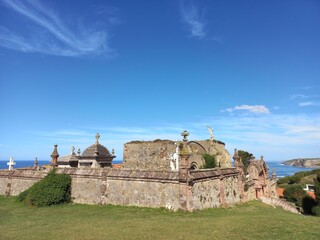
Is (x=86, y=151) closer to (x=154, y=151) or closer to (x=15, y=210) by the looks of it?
(x=154, y=151)

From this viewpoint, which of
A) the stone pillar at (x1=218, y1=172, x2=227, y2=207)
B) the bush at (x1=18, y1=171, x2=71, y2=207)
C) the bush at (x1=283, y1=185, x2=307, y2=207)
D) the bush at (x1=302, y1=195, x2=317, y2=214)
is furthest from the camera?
the bush at (x1=283, y1=185, x2=307, y2=207)

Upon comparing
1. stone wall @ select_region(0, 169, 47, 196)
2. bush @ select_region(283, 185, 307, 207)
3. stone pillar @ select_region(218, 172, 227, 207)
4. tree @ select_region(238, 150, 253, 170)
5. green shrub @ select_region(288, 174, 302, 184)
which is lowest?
bush @ select_region(283, 185, 307, 207)

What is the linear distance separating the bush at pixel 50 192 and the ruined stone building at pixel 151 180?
62 cm

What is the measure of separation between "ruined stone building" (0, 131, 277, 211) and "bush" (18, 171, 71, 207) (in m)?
0.62

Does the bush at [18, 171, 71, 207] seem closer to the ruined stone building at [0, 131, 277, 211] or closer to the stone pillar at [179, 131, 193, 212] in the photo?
the ruined stone building at [0, 131, 277, 211]

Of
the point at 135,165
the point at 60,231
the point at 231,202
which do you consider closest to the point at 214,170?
the point at 231,202

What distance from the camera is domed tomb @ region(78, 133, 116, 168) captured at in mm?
30516

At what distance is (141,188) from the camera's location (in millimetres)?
18422

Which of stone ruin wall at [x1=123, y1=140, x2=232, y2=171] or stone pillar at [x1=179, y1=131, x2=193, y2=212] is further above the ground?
stone ruin wall at [x1=123, y1=140, x2=232, y2=171]

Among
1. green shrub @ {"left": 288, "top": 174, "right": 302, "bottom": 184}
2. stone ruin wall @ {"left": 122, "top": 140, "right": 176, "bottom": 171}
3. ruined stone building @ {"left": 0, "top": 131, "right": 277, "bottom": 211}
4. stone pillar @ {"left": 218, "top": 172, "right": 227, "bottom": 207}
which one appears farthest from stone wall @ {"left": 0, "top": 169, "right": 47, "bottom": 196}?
green shrub @ {"left": 288, "top": 174, "right": 302, "bottom": 184}

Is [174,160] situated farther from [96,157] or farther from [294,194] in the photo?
[294,194]

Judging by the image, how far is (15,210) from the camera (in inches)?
728

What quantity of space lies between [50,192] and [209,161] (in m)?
17.6

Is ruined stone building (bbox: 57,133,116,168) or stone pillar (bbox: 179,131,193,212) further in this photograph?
ruined stone building (bbox: 57,133,116,168)
